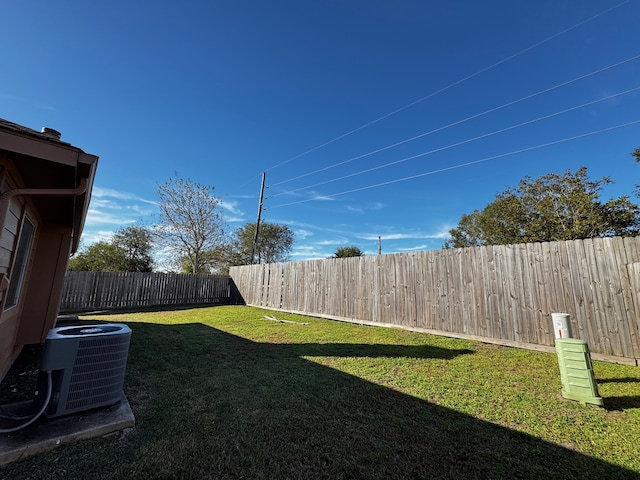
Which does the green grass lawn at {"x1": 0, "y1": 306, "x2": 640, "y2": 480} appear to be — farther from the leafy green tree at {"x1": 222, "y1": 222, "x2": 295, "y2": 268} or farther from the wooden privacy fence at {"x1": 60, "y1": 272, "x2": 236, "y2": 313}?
the leafy green tree at {"x1": 222, "y1": 222, "x2": 295, "y2": 268}

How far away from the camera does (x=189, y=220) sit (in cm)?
1655

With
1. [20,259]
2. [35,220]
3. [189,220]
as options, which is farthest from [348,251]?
[20,259]

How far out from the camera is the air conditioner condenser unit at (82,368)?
1964 mm

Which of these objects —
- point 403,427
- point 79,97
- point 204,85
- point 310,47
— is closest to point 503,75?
point 310,47

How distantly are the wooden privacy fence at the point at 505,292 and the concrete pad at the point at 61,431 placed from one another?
563 centimetres

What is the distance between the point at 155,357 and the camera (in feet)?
12.7

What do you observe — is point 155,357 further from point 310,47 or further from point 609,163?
point 609,163

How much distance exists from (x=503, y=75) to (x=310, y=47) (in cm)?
559

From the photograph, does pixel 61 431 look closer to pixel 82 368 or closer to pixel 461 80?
pixel 82 368

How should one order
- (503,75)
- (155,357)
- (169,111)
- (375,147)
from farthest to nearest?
(375,147), (169,111), (503,75), (155,357)

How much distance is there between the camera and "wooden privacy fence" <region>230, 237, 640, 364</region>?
3859mm

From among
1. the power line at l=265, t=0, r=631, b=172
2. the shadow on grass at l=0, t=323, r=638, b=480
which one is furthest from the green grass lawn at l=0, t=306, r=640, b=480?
A: the power line at l=265, t=0, r=631, b=172

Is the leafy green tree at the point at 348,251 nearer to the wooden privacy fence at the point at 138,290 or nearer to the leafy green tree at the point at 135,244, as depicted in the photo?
the leafy green tree at the point at 135,244

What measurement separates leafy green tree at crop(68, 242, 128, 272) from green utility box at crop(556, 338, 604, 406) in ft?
64.0
